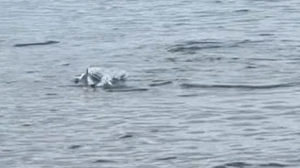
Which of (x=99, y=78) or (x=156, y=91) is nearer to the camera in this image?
(x=156, y=91)

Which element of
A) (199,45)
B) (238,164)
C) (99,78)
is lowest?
(199,45)

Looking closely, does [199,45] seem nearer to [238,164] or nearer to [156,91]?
[156,91]

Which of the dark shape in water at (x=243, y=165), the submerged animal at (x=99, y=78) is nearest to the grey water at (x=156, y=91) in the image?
the dark shape in water at (x=243, y=165)

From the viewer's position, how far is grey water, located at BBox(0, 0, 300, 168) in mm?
9914

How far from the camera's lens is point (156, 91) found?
1246cm

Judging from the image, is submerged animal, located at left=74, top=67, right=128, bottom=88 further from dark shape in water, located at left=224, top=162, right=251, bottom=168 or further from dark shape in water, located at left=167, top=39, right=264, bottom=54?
dark shape in water, located at left=224, top=162, right=251, bottom=168

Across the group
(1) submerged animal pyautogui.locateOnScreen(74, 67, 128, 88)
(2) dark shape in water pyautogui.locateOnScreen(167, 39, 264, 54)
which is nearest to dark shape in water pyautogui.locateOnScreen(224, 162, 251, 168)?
(1) submerged animal pyautogui.locateOnScreen(74, 67, 128, 88)

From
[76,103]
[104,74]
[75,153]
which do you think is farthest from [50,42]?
[75,153]

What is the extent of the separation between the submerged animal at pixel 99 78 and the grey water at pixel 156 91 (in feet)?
0.61

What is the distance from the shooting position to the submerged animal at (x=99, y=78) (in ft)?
42.4

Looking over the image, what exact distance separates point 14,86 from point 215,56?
2.65m

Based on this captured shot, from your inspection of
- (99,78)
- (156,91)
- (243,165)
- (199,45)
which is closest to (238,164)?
(243,165)

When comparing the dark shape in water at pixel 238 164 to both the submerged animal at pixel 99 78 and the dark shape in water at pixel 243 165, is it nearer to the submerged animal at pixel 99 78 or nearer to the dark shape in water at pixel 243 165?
the dark shape in water at pixel 243 165

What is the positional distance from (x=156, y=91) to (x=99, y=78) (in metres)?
0.92
